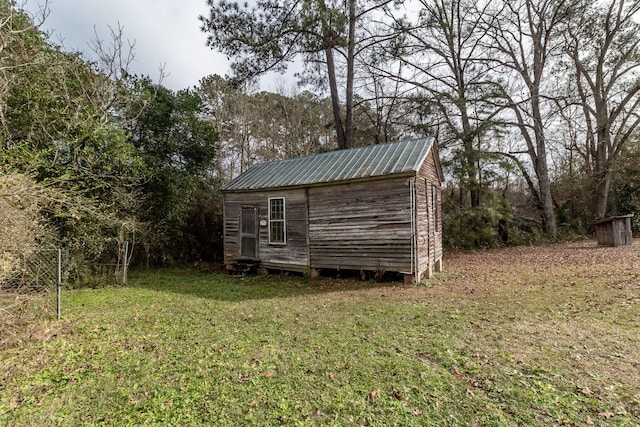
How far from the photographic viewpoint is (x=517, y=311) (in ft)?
19.3

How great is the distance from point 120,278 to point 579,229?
23.9 metres

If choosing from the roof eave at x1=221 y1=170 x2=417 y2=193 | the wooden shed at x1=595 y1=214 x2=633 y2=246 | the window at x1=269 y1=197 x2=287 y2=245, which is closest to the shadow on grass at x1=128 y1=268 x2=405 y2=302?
the window at x1=269 y1=197 x2=287 y2=245

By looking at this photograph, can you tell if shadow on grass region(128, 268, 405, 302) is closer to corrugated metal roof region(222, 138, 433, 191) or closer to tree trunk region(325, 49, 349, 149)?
corrugated metal roof region(222, 138, 433, 191)

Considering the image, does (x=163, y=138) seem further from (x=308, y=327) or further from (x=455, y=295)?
(x=455, y=295)

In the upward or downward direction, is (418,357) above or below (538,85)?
below

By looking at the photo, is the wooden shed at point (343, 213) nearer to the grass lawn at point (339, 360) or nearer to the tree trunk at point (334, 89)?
the grass lawn at point (339, 360)

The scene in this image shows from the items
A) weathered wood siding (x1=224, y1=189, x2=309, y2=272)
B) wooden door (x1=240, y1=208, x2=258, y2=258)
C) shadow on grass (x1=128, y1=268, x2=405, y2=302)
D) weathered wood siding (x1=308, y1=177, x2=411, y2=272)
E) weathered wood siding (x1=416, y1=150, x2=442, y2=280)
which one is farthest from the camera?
wooden door (x1=240, y1=208, x2=258, y2=258)

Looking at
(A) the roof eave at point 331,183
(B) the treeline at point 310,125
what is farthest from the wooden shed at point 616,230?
(A) the roof eave at point 331,183

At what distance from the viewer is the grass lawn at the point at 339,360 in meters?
3.00

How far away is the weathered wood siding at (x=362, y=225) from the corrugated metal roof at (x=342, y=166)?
0.35 meters

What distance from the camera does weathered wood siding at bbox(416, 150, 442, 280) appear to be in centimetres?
876

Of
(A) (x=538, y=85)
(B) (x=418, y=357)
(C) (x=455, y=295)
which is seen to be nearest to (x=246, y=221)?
(C) (x=455, y=295)

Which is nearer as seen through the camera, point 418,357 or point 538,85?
point 418,357

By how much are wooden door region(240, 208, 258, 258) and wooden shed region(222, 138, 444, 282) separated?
0.12 feet
